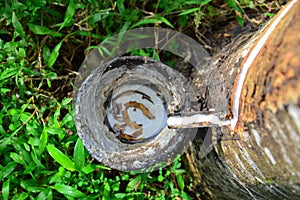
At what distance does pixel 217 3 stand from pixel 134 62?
0.69 metres

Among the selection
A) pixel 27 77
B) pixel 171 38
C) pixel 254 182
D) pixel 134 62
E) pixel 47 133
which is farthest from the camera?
pixel 171 38

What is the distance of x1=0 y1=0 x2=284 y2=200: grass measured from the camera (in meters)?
1.63

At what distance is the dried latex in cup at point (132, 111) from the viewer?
145 centimetres

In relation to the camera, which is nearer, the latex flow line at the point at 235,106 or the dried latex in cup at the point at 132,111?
the latex flow line at the point at 235,106

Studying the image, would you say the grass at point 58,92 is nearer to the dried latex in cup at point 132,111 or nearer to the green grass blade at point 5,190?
the green grass blade at point 5,190

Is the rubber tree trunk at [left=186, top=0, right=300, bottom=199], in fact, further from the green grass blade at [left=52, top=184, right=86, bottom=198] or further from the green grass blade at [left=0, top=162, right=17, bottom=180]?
the green grass blade at [left=0, top=162, right=17, bottom=180]

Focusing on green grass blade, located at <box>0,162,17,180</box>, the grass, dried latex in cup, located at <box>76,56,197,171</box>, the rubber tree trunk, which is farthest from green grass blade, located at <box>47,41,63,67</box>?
the rubber tree trunk

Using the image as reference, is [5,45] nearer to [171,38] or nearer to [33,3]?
[33,3]

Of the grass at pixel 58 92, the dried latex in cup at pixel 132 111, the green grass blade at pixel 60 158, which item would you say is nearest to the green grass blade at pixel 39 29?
the grass at pixel 58 92

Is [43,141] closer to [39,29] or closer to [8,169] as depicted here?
[8,169]

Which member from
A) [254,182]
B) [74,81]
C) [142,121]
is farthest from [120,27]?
[254,182]

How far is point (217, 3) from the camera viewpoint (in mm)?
1934

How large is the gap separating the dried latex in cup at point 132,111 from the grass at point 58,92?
14 cm

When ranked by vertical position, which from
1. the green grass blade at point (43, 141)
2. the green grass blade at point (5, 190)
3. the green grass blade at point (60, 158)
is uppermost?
the green grass blade at point (43, 141)
